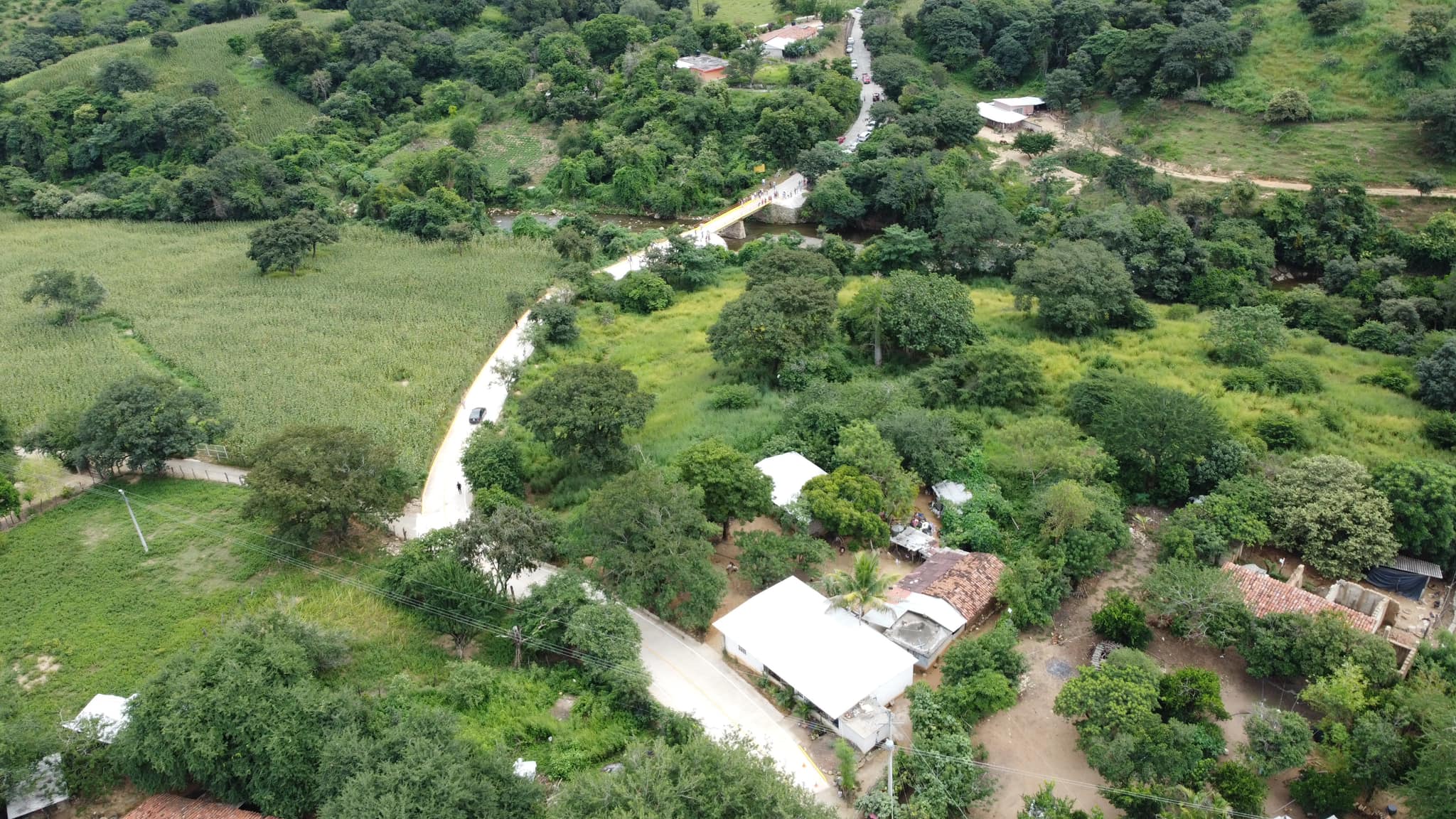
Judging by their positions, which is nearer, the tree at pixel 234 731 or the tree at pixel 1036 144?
the tree at pixel 234 731

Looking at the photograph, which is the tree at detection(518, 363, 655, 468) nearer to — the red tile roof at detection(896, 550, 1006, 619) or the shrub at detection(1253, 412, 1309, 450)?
the red tile roof at detection(896, 550, 1006, 619)

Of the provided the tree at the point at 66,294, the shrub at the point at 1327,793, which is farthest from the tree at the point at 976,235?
the tree at the point at 66,294

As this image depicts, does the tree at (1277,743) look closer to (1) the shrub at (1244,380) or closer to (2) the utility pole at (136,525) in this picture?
(1) the shrub at (1244,380)

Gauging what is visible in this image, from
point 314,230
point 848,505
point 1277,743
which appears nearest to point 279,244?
point 314,230

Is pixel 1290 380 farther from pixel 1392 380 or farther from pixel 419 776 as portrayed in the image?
pixel 419 776

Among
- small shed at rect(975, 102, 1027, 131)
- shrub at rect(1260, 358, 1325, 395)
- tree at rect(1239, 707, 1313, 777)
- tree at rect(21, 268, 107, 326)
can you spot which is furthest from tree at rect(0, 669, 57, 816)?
small shed at rect(975, 102, 1027, 131)
